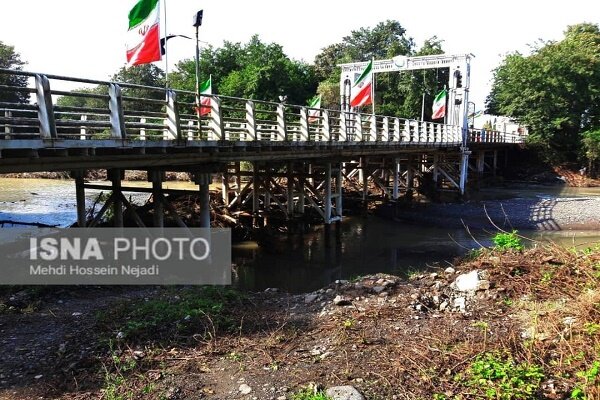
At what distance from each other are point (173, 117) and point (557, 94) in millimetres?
36501

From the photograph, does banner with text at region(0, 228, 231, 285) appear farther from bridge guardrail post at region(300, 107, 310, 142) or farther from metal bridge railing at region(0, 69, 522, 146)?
→ bridge guardrail post at region(300, 107, 310, 142)

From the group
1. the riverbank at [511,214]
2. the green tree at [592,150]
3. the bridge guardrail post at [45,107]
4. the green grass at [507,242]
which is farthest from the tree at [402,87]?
the bridge guardrail post at [45,107]

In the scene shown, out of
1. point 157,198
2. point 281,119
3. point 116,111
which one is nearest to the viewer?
point 116,111

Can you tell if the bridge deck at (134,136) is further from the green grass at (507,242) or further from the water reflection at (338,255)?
the green grass at (507,242)

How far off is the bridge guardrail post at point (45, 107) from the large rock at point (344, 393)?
5.05 m

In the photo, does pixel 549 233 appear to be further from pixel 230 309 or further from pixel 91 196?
pixel 91 196

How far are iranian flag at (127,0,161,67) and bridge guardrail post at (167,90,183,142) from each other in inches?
30.9

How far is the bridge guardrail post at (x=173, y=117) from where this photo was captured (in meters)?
8.73

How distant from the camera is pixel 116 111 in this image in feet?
24.5

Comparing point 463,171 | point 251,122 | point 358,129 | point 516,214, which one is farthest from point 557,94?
point 251,122

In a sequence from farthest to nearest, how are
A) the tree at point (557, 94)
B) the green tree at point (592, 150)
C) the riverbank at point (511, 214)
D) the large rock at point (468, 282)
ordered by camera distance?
the tree at point (557, 94), the green tree at point (592, 150), the riverbank at point (511, 214), the large rock at point (468, 282)

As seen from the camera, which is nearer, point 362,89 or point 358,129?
point 358,129

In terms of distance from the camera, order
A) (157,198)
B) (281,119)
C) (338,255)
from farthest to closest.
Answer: (338,255) < (281,119) < (157,198)

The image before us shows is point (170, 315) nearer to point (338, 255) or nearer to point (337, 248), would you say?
point (338, 255)
